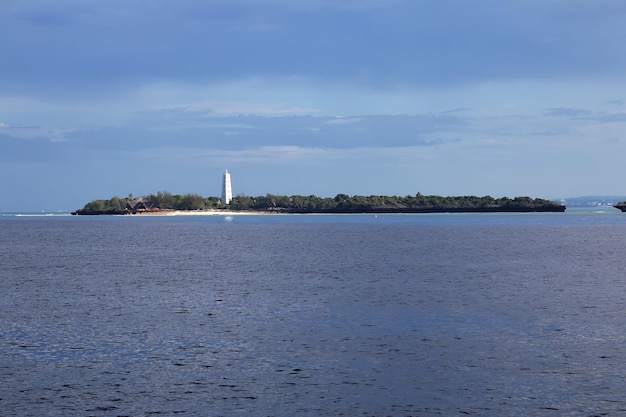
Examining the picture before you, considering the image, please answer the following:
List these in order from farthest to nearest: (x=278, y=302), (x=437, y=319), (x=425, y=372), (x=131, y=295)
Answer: (x=131, y=295), (x=278, y=302), (x=437, y=319), (x=425, y=372)

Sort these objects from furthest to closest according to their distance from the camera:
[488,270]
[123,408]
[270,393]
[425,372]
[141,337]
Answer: [488,270]
[141,337]
[425,372]
[270,393]
[123,408]

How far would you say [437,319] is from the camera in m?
39.8

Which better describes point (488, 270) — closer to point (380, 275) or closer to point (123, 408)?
point (380, 275)

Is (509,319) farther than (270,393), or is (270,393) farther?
(509,319)

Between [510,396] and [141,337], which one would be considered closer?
[510,396]

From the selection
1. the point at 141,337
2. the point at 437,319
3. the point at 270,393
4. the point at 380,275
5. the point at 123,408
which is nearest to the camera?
the point at 123,408

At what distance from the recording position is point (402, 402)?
23.8m

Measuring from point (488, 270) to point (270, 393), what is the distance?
5066cm

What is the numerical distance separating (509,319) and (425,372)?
14.1 meters

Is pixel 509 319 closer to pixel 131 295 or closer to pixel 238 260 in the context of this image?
pixel 131 295

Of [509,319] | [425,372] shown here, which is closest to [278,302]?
[509,319]

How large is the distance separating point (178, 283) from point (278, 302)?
15.8 meters

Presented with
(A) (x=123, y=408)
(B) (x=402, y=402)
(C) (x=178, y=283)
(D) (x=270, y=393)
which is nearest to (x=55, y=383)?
(A) (x=123, y=408)

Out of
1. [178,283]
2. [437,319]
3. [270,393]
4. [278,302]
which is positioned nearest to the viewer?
[270,393]
